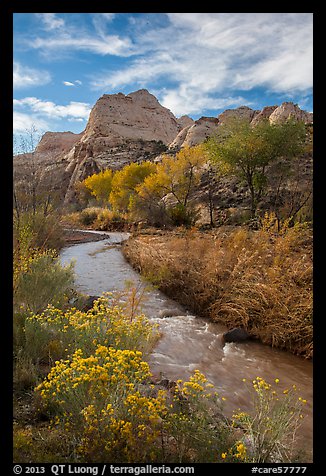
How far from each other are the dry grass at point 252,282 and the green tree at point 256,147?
1137cm

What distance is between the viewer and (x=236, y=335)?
5.86m

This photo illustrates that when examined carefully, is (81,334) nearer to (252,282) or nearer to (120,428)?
(120,428)

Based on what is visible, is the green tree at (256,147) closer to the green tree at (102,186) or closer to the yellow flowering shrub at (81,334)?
the yellow flowering shrub at (81,334)

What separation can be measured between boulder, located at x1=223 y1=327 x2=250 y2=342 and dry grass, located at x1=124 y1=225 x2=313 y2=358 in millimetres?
166

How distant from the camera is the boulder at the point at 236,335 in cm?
582

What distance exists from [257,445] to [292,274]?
13.5 feet

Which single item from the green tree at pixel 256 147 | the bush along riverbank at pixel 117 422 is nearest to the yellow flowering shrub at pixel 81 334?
the bush along riverbank at pixel 117 422

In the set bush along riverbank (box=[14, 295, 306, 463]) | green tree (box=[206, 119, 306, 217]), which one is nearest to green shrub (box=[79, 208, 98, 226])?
green tree (box=[206, 119, 306, 217])

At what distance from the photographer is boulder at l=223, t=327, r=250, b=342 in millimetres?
5823

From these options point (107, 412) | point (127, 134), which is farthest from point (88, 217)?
point (127, 134)

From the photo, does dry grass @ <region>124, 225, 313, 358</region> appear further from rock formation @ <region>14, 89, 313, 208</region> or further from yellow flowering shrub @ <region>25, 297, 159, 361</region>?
rock formation @ <region>14, 89, 313, 208</region>
